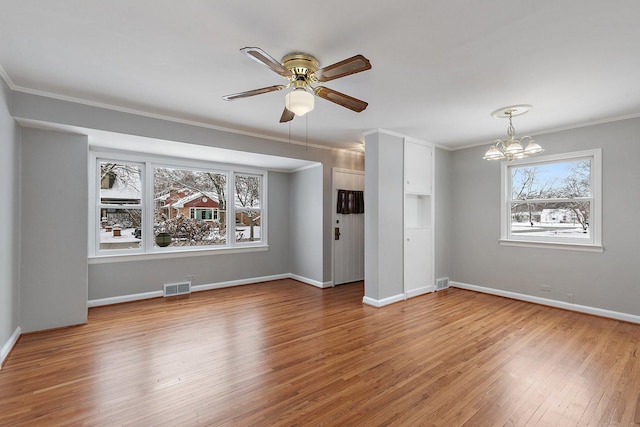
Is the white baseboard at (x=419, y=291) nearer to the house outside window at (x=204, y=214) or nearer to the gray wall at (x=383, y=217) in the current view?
the gray wall at (x=383, y=217)

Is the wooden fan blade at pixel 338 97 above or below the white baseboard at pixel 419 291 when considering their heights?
above

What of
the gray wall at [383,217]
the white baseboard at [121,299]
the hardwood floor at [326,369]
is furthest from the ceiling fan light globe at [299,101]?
the white baseboard at [121,299]

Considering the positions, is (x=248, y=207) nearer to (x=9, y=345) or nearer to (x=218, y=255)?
(x=218, y=255)

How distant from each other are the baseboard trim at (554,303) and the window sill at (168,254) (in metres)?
3.78

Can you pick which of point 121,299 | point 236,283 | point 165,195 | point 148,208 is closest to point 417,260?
point 236,283

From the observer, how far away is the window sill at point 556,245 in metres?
3.99

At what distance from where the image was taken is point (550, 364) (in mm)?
2680

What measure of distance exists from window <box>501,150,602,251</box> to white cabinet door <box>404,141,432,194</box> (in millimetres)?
1161

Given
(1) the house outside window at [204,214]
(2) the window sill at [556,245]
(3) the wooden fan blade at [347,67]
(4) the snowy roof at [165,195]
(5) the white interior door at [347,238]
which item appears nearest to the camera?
(3) the wooden fan blade at [347,67]

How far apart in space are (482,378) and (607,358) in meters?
1.36

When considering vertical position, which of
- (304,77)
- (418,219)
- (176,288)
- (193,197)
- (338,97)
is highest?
(304,77)

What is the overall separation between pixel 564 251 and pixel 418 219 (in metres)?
2.03

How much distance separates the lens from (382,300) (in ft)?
14.3

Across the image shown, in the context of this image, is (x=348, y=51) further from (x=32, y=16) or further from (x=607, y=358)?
(x=607, y=358)
